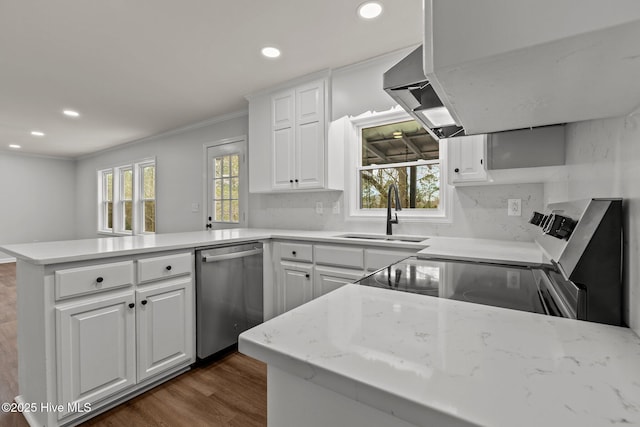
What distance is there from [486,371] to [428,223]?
2.28 meters

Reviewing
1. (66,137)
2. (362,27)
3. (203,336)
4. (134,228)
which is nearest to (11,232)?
(66,137)

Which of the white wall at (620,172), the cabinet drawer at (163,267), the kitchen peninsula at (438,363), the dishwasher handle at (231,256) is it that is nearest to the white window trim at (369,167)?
the dishwasher handle at (231,256)

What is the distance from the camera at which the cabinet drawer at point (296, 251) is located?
2.52 meters

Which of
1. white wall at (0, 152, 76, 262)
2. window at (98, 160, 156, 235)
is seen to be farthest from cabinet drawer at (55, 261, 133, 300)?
white wall at (0, 152, 76, 262)

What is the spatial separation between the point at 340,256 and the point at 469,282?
1.40m

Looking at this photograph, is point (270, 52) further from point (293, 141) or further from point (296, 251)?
point (296, 251)

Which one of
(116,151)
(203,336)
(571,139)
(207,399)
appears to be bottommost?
(207,399)

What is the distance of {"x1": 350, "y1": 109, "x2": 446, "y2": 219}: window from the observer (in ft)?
8.75

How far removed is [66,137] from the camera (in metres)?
5.42

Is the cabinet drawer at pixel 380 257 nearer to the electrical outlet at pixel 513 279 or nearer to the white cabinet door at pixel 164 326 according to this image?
the electrical outlet at pixel 513 279

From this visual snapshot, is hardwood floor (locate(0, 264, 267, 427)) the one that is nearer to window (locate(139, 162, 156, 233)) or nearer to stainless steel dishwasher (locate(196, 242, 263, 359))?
stainless steel dishwasher (locate(196, 242, 263, 359))

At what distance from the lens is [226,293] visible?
2.34 meters

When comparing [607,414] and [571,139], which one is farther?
[571,139]

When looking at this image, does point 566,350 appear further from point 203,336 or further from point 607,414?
point 203,336
